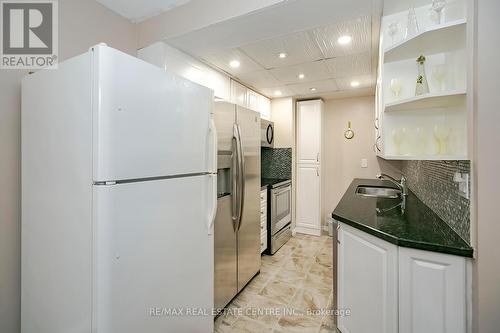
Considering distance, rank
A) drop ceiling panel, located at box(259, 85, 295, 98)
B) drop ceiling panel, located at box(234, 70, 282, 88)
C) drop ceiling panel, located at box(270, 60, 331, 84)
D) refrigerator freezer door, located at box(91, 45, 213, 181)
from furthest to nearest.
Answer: drop ceiling panel, located at box(259, 85, 295, 98), drop ceiling panel, located at box(234, 70, 282, 88), drop ceiling panel, located at box(270, 60, 331, 84), refrigerator freezer door, located at box(91, 45, 213, 181)

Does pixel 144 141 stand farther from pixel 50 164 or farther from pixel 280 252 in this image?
pixel 280 252

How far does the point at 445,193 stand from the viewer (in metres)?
1.52

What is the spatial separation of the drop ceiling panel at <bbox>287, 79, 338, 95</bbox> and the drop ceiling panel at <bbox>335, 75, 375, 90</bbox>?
0.08 meters

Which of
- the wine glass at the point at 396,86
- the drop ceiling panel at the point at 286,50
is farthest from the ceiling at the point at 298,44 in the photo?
the wine glass at the point at 396,86

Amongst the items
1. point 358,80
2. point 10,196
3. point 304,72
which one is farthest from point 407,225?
point 10,196

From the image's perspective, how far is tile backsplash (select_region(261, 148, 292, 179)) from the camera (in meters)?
3.97

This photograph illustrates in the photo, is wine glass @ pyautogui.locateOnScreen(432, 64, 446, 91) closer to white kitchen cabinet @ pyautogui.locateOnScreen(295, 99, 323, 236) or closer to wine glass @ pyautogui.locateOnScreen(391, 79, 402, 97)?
wine glass @ pyautogui.locateOnScreen(391, 79, 402, 97)

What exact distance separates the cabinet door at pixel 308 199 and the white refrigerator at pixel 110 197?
9.31 ft

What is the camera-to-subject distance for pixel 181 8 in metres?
1.85

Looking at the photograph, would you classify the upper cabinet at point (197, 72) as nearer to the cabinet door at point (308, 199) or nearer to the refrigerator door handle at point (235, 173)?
the refrigerator door handle at point (235, 173)

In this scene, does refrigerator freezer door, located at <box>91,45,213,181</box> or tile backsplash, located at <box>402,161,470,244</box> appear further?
tile backsplash, located at <box>402,161,470,244</box>

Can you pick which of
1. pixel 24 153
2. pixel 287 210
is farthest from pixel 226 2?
pixel 287 210

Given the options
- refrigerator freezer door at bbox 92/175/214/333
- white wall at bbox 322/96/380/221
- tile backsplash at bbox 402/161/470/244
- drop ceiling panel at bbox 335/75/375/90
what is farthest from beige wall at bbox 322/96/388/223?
refrigerator freezer door at bbox 92/175/214/333

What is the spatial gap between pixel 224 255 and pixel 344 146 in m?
2.98
